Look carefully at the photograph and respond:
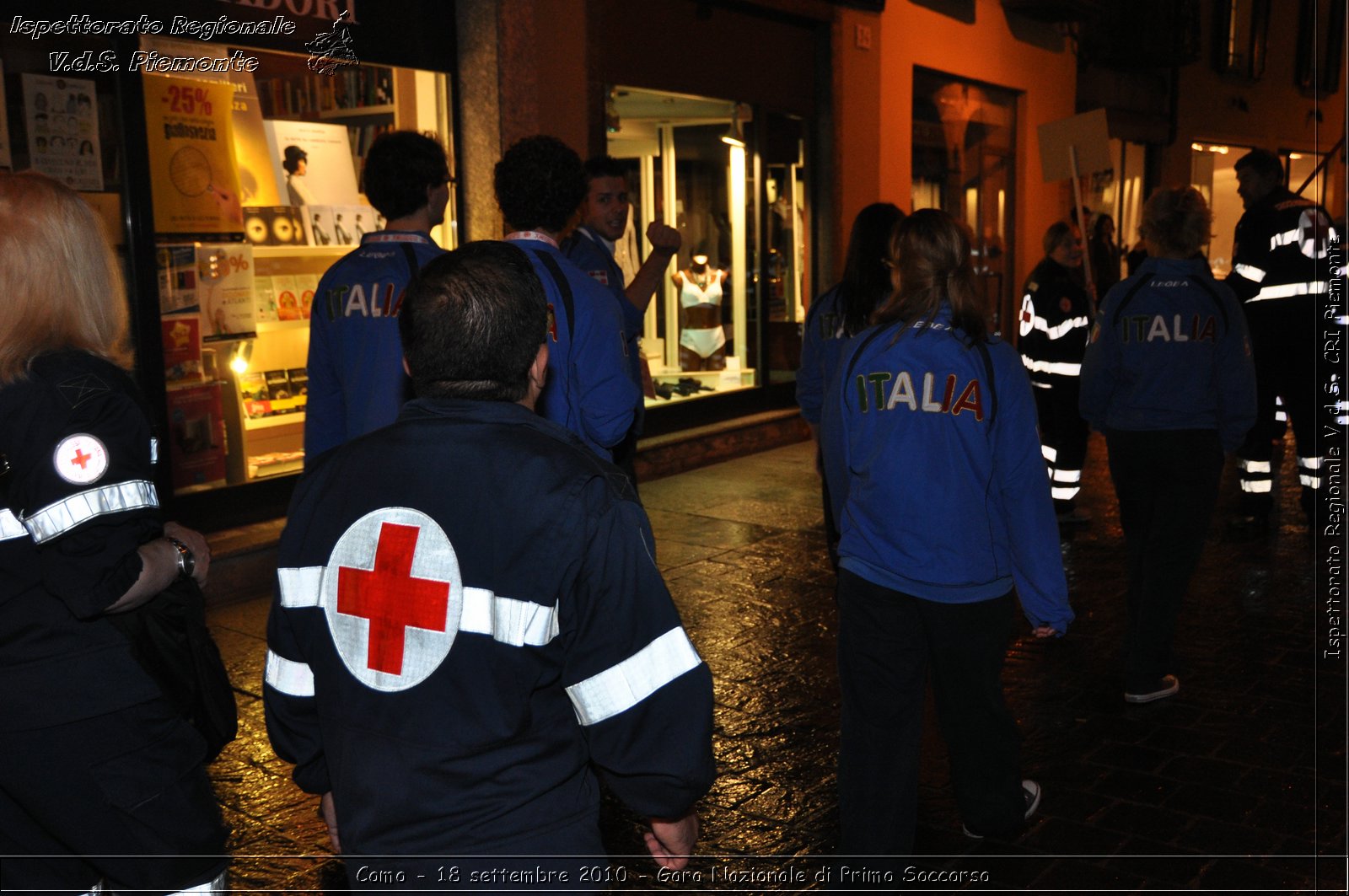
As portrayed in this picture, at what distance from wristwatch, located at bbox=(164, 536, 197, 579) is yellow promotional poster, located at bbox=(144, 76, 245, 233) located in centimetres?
492

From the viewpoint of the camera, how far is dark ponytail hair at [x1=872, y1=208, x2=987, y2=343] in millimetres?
3537

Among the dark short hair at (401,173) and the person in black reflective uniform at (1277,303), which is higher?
the dark short hair at (401,173)

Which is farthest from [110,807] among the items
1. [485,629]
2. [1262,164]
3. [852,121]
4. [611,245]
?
[852,121]

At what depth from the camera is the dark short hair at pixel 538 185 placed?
4.25m

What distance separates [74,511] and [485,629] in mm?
1037

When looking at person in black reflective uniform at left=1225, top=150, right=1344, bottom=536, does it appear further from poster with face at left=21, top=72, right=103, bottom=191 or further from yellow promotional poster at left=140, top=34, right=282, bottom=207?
poster with face at left=21, top=72, right=103, bottom=191

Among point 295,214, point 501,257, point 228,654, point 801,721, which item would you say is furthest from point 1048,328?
point 501,257

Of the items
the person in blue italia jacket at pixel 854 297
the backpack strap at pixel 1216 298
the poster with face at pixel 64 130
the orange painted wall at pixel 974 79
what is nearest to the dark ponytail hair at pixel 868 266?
the person in blue italia jacket at pixel 854 297

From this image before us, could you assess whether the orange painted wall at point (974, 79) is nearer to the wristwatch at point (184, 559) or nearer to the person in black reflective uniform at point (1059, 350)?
the person in black reflective uniform at point (1059, 350)

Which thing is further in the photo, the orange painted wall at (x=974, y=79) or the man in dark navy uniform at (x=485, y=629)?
the orange painted wall at (x=974, y=79)

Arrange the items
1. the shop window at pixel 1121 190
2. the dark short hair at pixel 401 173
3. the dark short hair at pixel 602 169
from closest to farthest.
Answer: the dark short hair at pixel 401 173
the dark short hair at pixel 602 169
the shop window at pixel 1121 190

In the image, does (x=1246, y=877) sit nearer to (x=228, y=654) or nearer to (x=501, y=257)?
(x=501, y=257)

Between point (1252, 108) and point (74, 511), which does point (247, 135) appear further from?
point (1252, 108)

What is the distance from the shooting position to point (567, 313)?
408 cm
